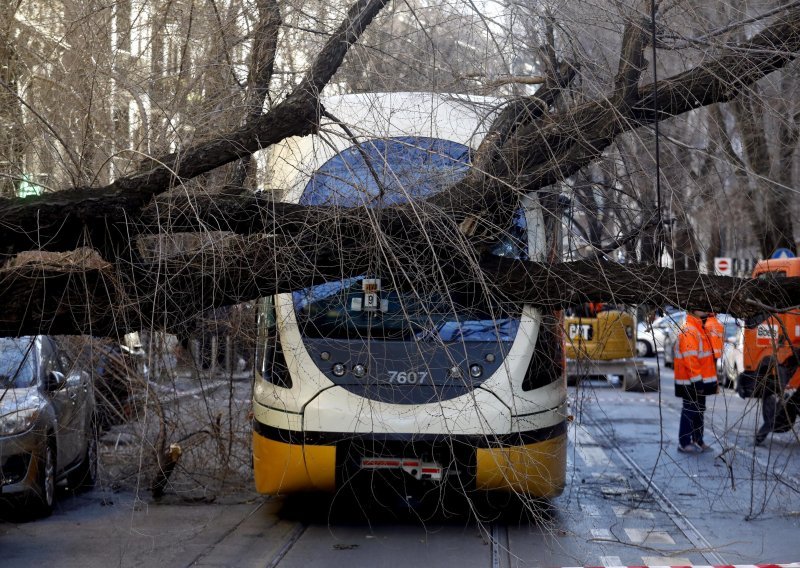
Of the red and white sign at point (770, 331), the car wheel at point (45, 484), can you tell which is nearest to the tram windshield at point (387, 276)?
the red and white sign at point (770, 331)

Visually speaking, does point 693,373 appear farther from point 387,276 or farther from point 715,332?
point 387,276

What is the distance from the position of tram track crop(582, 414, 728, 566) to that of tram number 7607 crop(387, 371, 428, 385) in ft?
6.09

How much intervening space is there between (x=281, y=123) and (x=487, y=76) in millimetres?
2009

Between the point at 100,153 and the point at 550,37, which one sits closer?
the point at 550,37

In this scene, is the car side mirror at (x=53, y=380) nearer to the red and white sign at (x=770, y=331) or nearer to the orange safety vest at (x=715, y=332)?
the red and white sign at (x=770, y=331)

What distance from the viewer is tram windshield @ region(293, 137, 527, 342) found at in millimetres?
6887

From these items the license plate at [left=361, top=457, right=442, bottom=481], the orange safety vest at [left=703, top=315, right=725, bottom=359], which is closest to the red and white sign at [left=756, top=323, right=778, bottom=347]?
the license plate at [left=361, top=457, right=442, bottom=481]

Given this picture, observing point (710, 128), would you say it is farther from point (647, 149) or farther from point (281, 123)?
point (281, 123)

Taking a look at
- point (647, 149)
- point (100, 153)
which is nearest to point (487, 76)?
point (647, 149)

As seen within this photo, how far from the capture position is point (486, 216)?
720cm

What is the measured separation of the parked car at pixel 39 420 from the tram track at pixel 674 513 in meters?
4.54

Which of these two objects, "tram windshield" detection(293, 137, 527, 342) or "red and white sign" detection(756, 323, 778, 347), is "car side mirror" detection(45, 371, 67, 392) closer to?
"tram windshield" detection(293, 137, 527, 342)

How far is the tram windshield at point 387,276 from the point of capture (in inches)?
271

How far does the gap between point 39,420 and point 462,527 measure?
361 centimetres
